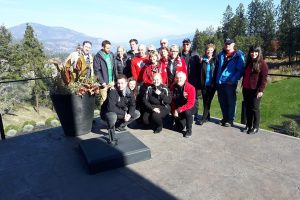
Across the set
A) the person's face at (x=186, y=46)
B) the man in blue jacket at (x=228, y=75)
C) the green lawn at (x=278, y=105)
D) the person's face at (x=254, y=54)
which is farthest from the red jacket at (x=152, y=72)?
the green lawn at (x=278, y=105)

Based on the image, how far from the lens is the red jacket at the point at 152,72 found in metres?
5.12

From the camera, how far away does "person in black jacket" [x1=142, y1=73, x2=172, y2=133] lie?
4828 mm

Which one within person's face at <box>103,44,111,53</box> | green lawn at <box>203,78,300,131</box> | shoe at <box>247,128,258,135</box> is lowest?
green lawn at <box>203,78,300,131</box>

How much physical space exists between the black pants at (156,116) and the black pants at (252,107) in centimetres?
129

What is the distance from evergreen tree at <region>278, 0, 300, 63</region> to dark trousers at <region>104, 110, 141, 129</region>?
1980 inches

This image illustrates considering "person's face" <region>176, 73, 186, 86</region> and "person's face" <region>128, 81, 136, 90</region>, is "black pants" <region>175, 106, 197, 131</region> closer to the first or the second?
"person's face" <region>176, 73, 186, 86</region>

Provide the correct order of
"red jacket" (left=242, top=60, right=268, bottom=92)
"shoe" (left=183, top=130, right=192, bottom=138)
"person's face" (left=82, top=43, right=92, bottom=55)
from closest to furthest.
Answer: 1. "red jacket" (left=242, top=60, right=268, bottom=92)
2. "shoe" (left=183, top=130, right=192, bottom=138)
3. "person's face" (left=82, top=43, right=92, bottom=55)

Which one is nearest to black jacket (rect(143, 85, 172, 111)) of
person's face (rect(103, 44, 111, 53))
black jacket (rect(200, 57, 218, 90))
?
black jacket (rect(200, 57, 218, 90))

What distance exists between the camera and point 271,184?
309cm

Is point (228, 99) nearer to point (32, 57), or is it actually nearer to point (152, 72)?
point (152, 72)

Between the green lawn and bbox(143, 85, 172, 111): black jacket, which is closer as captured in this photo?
bbox(143, 85, 172, 111): black jacket

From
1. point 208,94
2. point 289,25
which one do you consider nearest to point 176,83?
point 208,94

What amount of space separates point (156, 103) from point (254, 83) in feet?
→ 5.26

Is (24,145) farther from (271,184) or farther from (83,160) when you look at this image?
(271,184)
